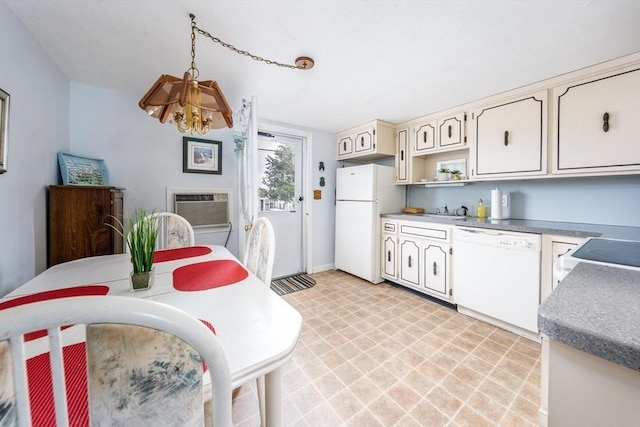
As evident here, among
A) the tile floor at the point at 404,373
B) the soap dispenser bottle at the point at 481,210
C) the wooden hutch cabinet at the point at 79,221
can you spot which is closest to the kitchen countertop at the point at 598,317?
the tile floor at the point at 404,373

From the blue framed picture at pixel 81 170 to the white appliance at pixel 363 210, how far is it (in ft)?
8.67

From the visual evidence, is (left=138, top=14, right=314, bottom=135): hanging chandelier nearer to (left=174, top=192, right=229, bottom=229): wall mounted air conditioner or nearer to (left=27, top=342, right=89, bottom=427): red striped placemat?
(left=27, top=342, right=89, bottom=427): red striped placemat

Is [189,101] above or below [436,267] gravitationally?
above

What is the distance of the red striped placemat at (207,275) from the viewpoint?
1102 millimetres

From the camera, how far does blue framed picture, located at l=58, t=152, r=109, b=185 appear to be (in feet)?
6.18

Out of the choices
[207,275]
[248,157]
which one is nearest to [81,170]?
[248,157]

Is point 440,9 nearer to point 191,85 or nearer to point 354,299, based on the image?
point 191,85

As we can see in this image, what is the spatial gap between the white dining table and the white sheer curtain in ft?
2.93

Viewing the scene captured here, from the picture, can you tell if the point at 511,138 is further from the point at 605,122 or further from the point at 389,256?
the point at 389,256

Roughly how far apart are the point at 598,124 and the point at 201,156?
3.52 m

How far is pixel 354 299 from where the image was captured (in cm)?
267

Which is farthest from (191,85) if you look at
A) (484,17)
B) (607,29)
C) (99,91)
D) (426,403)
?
(607,29)

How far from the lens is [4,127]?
1.27 metres

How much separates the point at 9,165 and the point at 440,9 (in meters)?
2.52
